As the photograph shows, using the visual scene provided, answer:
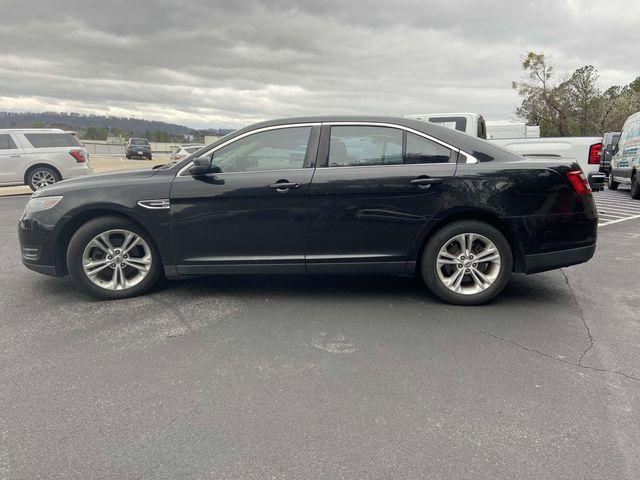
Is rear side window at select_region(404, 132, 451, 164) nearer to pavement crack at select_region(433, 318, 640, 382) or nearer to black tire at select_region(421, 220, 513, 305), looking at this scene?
black tire at select_region(421, 220, 513, 305)

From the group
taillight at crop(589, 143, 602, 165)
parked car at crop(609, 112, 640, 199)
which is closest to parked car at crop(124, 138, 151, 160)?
parked car at crop(609, 112, 640, 199)

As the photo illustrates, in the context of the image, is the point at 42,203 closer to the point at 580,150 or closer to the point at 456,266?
the point at 456,266

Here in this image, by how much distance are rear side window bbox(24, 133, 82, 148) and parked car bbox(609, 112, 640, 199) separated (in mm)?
16022

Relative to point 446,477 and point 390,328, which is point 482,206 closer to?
point 390,328

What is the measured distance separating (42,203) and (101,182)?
603mm

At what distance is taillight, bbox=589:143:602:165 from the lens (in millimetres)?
9883

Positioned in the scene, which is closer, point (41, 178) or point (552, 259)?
point (552, 259)

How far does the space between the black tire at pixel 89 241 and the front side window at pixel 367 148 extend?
190 cm

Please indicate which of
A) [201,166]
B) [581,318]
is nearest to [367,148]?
[201,166]

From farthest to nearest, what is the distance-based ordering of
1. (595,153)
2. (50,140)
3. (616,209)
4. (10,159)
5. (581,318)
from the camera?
(50,140)
(10,159)
(616,209)
(595,153)
(581,318)

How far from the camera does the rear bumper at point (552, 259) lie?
14.4 ft

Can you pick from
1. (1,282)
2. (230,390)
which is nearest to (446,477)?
(230,390)

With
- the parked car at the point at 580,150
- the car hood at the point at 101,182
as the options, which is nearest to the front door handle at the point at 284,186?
the car hood at the point at 101,182

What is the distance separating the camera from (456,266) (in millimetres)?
4434
